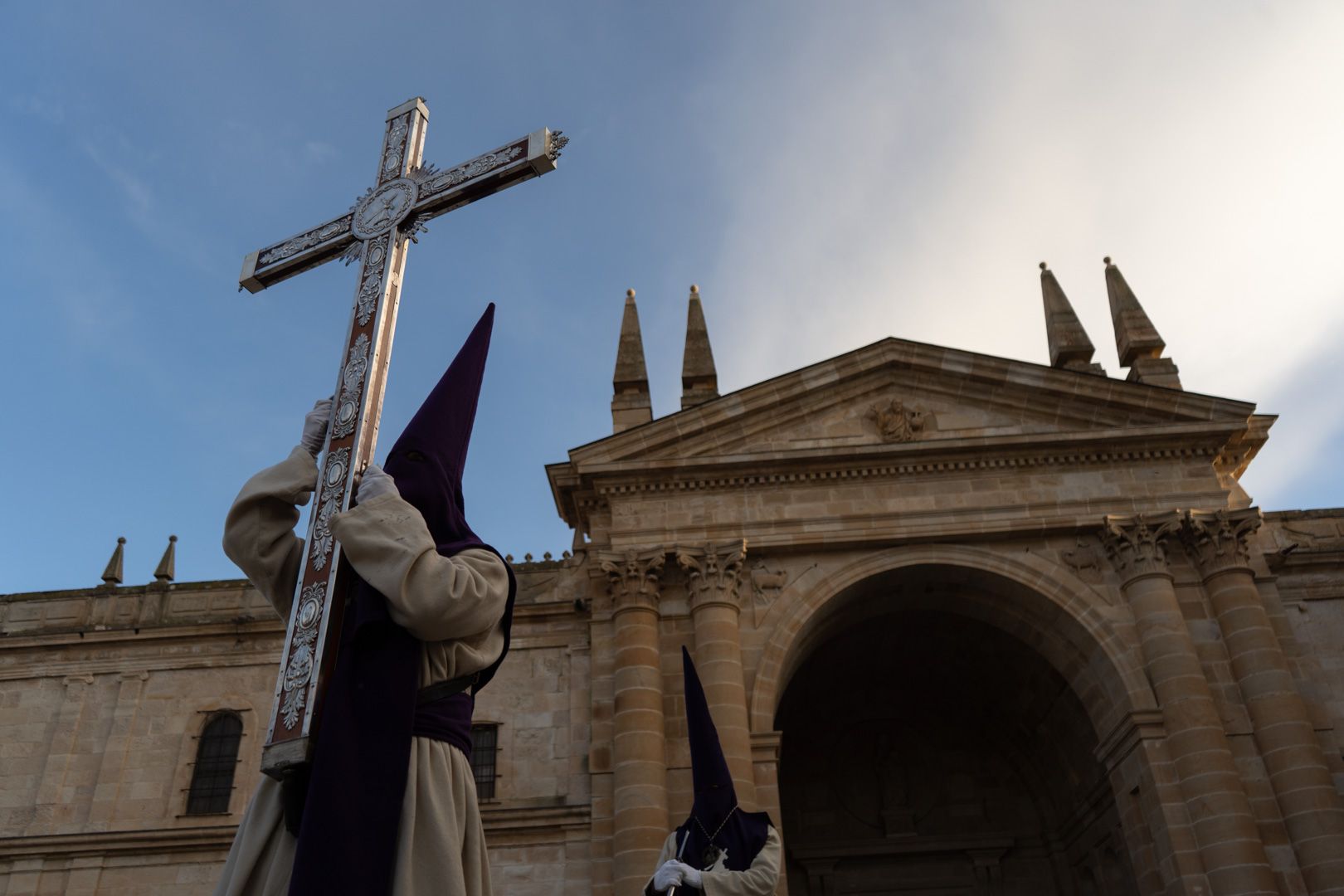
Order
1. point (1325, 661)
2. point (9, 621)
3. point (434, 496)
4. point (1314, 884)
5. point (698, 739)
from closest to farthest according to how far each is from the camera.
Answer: point (434, 496) → point (698, 739) → point (1314, 884) → point (1325, 661) → point (9, 621)

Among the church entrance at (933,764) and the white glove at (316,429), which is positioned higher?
the church entrance at (933,764)

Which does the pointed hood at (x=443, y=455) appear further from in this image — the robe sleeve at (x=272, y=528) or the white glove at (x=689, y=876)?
the white glove at (x=689, y=876)

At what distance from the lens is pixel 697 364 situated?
2058cm

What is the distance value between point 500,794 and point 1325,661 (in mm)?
12759

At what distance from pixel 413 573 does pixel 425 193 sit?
310cm

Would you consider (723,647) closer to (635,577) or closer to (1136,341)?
(635,577)

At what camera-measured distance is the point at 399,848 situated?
3.62 meters

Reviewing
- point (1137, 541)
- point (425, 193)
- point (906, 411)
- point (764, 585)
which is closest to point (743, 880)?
point (425, 193)

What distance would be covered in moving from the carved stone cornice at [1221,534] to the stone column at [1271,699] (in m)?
0.01

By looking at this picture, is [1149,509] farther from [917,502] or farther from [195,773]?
[195,773]

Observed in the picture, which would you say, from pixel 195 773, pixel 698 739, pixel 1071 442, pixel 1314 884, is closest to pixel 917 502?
pixel 1071 442

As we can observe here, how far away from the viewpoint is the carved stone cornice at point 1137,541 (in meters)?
17.5

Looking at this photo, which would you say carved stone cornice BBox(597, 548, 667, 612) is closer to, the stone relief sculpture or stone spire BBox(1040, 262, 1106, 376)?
the stone relief sculpture

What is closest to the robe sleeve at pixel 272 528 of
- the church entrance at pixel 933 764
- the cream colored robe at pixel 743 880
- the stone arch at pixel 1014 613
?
the cream colored robe at pixel 743 880
